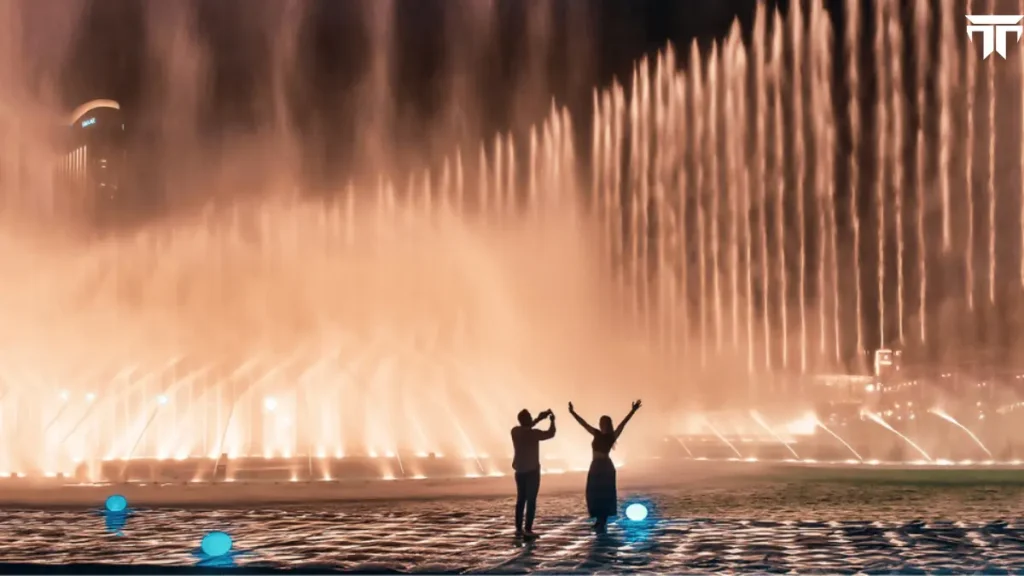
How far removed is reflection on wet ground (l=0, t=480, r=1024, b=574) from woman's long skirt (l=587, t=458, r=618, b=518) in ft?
0.80

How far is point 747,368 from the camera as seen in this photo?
50.2m

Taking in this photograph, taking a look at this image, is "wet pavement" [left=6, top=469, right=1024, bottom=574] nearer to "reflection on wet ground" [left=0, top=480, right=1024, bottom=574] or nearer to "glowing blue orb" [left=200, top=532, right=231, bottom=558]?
"reflection on wet ground" [left=0, top=480, right=1024, bottom=574]

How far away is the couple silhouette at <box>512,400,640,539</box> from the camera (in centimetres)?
1175

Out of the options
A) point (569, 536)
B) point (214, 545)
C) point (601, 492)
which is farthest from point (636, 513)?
point (214, 545)

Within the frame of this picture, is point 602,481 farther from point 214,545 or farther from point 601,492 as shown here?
point 214,545

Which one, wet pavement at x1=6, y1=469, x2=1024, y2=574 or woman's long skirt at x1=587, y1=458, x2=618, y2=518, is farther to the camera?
woman's long skirt at x1=587, y1=458, x2=618, y2=518

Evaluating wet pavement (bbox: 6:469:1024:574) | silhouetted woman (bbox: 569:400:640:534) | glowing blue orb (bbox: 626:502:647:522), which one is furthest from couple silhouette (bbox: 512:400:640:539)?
glowing blue orb (bbox: 626:502:647:522)

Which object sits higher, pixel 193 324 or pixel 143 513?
pixel 193 324

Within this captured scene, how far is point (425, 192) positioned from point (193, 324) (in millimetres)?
7524

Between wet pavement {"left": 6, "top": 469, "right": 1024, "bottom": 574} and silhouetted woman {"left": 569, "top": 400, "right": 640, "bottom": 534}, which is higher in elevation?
silhouetted woman {"left": 569, "top": 400, "right": 640, "bottom": 534}

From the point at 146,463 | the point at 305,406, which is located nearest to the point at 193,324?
the point at 305,406

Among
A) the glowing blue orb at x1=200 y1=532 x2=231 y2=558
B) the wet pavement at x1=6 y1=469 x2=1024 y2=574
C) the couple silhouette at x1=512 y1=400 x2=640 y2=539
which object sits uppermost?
the couple silhouette at x1=512 y1=400 x2=640 y2=539

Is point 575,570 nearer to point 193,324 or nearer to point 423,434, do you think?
point 423,434

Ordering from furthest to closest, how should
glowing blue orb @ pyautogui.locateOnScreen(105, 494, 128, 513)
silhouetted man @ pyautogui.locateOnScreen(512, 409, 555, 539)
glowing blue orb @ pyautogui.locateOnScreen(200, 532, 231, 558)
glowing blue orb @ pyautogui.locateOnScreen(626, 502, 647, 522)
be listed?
glowing blue orb @ pyautogui.locateOnScreen(105, 494, 128, 513) < glowing blue orb @ pyautogui.locateOnScreen(626, 502, 647, 522) < silhouetted man @ pyautogui.locateOnScreen(512, 409, 555, 539) < glowing blue orb @ pyautogui.locateOnScreen(200, 532, 231, 558)
